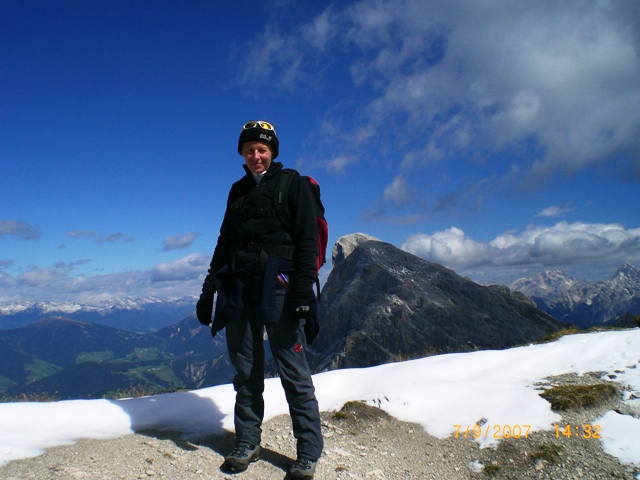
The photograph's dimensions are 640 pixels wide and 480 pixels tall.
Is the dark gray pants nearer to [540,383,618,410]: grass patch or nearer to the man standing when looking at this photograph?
the man standing

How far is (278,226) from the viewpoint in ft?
17.0

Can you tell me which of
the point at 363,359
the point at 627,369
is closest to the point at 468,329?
the point at 363,359

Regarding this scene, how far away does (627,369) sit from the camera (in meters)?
8.05

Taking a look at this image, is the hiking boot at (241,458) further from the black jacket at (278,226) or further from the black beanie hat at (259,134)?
the black beanie hat at (259,134)

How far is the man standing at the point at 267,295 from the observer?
4.90 metres

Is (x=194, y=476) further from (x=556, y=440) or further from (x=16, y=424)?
(x=556, y=440)

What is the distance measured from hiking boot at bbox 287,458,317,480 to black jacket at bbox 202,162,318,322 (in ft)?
6.77

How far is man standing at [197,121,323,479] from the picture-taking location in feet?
16.1

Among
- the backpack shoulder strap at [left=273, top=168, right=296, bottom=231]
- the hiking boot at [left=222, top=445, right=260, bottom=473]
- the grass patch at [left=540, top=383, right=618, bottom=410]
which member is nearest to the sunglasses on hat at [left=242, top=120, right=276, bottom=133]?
the backpack shoulder strap at [left=273, top=168, right=296, bottom=231]

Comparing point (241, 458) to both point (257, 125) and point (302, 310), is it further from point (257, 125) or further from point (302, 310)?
point (257, 125)

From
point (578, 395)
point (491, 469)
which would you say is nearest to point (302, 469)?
point (491, 469)

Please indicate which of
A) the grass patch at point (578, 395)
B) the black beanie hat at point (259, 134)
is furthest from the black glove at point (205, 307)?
the grass patch at point (578, 395)

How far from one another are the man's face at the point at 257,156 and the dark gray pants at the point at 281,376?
1844mm

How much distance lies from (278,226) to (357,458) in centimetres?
355
